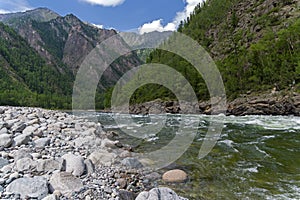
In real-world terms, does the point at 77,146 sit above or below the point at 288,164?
above

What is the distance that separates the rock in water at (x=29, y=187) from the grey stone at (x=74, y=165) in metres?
1.31

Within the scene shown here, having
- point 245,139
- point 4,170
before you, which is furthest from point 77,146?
point 245,139

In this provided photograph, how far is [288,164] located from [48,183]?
8.24 meters

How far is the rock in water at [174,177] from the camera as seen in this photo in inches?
289

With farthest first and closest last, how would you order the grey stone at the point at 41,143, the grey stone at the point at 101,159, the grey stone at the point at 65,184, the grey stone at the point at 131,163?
the grey stone at the point at 131,163
the grey stone at the point at 41,143
the grey stone at the point at 101,159
the grey stone at the point at 65,184

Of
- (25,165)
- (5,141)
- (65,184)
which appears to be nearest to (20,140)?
(5,141)

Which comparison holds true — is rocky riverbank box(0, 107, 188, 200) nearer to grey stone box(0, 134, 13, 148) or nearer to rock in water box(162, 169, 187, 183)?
grey stone box(0, 134, 13, 148)

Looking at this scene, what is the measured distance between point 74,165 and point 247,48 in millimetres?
56795

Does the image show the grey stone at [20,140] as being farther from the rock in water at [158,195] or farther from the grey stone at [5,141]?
the rock in water at [158,195]

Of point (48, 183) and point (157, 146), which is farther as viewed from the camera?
point (157, 146)

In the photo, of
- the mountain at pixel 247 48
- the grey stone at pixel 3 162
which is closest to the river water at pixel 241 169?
the grey stone at pixel 3 162

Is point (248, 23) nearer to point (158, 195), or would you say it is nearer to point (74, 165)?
point (74, 165)

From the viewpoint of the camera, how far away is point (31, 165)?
5789 mm

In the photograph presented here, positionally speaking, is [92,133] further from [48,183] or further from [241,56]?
[241,56]
